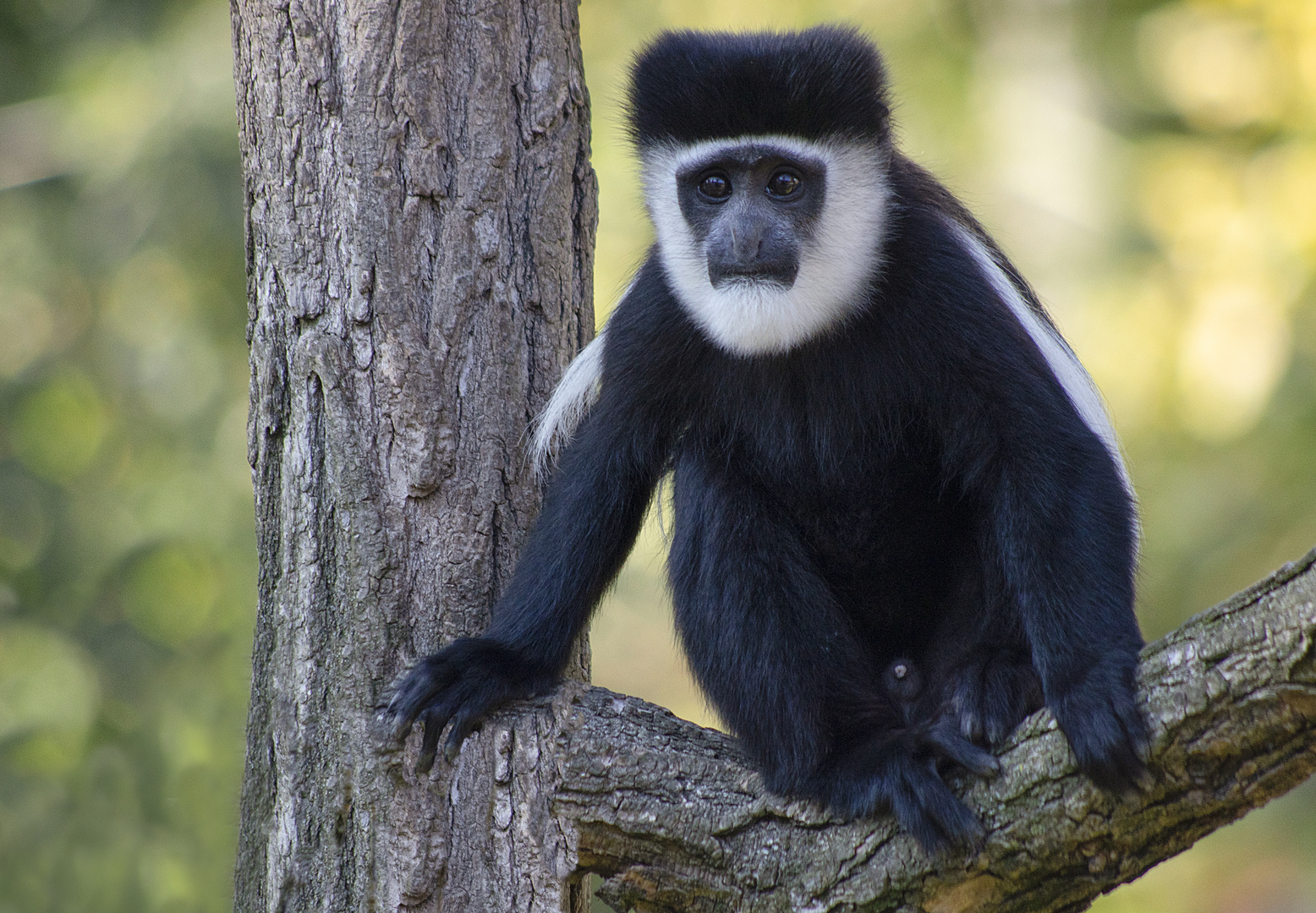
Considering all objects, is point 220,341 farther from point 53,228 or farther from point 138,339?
point 53,228

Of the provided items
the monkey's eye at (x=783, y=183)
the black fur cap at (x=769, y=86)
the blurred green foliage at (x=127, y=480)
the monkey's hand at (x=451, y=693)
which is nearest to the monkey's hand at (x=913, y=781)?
the monkey's hand at (x=451, y=693)

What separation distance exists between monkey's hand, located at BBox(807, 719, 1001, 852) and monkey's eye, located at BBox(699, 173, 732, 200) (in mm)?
1127

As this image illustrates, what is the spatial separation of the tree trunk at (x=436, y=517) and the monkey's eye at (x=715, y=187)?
306mm

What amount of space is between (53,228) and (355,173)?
3636 mm

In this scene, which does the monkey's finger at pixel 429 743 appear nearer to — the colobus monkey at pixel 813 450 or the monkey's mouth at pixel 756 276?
the colobus monkey at pixel 813 450

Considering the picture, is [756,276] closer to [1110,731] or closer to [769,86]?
[769,86]

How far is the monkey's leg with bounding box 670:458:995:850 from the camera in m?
2.06

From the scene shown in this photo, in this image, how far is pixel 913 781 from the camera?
6.40 ft

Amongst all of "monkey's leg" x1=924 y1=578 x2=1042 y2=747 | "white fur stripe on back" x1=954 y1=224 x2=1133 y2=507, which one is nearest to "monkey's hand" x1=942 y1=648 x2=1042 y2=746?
"monkey's leg" x1=924 y1=578 x2=1042 y2=747

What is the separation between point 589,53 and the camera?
8.05 metres

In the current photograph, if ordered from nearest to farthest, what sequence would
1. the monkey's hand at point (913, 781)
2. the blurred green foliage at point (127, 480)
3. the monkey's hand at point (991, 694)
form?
the monkey's hand at point (913, 781) → the monkey's hand at point (991, 694) → the blurred green foliage at point (127, 480)

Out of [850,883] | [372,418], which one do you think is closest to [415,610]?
[372,418]

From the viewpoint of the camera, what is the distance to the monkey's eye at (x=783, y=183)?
247 cm

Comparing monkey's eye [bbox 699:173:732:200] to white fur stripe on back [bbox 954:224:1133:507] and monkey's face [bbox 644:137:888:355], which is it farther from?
white fur stripe on back [bbox 954:224:1133:507]
